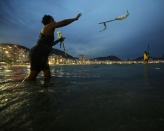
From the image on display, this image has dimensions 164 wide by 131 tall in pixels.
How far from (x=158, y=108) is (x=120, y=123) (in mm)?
953

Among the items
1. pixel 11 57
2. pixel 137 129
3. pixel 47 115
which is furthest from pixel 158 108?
pixel 11 57

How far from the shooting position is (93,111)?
5.34ft

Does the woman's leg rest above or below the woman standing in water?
below

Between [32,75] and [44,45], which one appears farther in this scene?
[32,75]

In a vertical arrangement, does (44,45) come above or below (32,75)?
above

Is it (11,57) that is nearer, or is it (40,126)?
(40,126)

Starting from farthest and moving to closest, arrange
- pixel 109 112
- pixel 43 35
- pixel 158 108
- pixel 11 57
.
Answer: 1. pixel 11 57
2. pixel 43 35
3. pixel 158 108
4. pixel 109 112

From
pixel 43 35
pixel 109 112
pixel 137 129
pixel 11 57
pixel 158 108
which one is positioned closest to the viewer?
pixel 137 129

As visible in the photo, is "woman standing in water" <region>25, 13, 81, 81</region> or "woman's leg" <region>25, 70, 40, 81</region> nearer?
"woman standing in water" <region>25, 13, 81, 81</region>

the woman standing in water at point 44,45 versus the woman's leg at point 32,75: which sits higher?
the woman standing in water at point 44,45

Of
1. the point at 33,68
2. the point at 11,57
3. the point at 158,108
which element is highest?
the point at 11,57

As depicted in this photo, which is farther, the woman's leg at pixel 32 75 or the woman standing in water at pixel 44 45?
the woman's leg at pixel 32 75

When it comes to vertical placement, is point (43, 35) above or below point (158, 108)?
above

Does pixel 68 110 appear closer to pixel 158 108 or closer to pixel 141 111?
pixel 141 111
